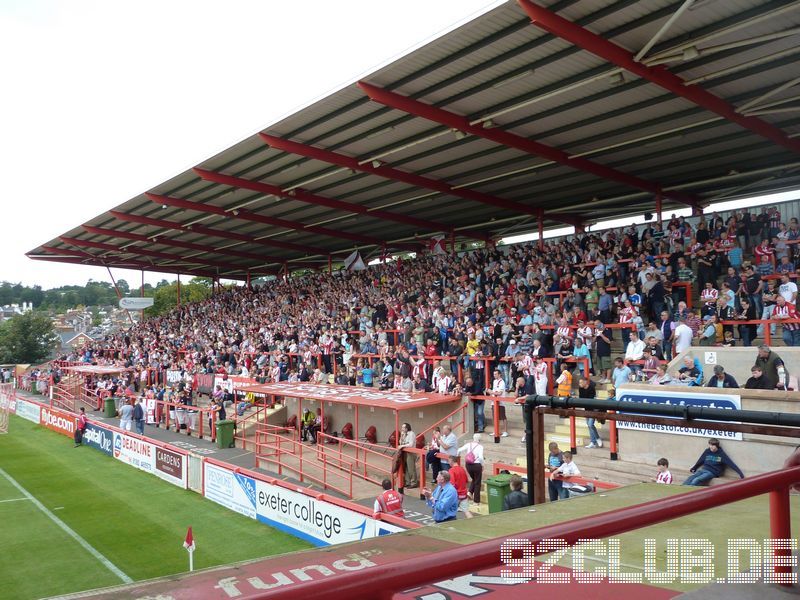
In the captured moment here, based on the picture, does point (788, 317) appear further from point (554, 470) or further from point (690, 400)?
point (554, 470)

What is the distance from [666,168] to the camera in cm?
2303

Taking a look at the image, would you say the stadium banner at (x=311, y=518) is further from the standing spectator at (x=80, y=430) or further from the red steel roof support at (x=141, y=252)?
the red steel roof support at (x=141, y=252)

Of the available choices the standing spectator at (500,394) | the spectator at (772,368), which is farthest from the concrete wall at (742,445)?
the standing spectator at (500,394)

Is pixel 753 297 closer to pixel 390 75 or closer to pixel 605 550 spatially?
pixel 390 75

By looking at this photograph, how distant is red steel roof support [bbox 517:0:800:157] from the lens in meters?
12.6

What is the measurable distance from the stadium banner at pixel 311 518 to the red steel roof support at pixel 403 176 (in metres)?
11.2

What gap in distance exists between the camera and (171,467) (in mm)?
19172

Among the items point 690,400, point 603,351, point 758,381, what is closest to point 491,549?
point 690,400

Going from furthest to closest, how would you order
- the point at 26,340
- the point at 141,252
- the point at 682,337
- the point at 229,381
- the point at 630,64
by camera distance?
the point at 26,340 < the point at 141,252 < the point at 229,381 < the point at 682,337 < the point at 630,64

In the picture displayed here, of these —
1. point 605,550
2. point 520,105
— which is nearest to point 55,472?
point 520,105

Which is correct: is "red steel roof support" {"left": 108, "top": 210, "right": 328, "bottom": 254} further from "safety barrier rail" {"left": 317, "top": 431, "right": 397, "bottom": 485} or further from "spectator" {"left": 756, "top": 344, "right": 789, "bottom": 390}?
"spectator" {"left": 756, "top": 344, "right": 789, "bottom": 390}

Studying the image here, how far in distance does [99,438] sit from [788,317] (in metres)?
24.0

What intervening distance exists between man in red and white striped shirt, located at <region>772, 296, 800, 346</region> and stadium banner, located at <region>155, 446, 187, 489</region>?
53.1ft

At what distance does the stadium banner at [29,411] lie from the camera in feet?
110
